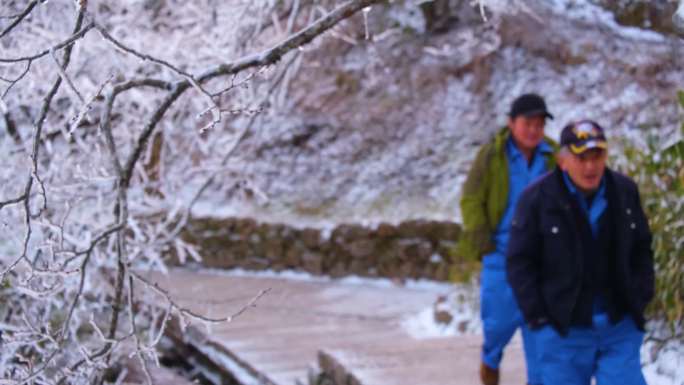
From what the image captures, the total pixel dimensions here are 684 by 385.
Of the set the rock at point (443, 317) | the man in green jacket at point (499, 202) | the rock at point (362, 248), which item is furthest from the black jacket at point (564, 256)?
the rock at point (362, 248)

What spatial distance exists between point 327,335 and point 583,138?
4209 millimetres

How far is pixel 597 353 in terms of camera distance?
385 cm

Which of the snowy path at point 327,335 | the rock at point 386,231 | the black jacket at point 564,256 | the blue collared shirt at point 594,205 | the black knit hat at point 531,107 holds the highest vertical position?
the black knit hat at point 531,107

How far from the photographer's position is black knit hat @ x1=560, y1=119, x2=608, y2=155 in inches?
149

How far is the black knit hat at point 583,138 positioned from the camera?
379 centimetres

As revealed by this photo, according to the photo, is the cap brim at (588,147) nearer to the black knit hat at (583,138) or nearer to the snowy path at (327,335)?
the black knit hat at (583,138)

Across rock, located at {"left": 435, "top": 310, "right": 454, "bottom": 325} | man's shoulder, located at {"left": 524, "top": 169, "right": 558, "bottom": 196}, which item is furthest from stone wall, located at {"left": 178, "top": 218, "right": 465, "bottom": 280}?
man's shoulder, located at {"left": 524, "top": 169, "right": 558, "bottom": 196}

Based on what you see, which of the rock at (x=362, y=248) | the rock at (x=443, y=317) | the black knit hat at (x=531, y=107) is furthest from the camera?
the rock at (x=362, y=248)

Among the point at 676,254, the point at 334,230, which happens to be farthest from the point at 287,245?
the point at 676,254

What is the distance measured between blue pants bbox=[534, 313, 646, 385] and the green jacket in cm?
134

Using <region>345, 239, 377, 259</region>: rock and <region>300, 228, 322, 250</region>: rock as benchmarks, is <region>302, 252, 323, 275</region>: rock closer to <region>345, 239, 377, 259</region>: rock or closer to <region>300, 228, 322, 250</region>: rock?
<region>300, 228, 322, 250</region>: rock

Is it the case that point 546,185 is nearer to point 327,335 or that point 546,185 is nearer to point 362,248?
point 327,335

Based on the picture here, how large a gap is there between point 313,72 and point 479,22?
214cm

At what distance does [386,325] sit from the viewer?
8258 mm
